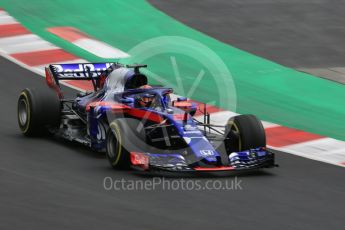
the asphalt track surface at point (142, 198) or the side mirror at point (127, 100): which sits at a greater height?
the side mirror at point (127, 100)

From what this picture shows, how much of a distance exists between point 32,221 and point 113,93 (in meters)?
3.58

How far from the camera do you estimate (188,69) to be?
53.3 ft

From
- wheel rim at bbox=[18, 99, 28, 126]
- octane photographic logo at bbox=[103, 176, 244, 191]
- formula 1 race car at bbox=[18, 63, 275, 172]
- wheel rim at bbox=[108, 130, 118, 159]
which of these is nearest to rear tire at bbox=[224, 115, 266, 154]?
formula 1 race car at bbox=[18, 63, 275, 172]

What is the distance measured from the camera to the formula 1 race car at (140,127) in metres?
10.5

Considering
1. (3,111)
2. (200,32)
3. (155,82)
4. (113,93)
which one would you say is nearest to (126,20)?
(200,32)

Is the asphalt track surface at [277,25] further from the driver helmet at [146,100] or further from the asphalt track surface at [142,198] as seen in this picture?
the driver helmet at [146,100]

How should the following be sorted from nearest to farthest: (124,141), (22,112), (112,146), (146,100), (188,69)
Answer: (124,141) < (112,146) < (146,100) < (22,112) < (188,69)

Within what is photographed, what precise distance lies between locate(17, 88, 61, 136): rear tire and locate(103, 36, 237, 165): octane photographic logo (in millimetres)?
2361

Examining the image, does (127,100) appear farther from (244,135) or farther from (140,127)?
(244,135)

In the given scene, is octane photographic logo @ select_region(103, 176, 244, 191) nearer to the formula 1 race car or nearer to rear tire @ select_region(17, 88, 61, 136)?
the formula 1 race car

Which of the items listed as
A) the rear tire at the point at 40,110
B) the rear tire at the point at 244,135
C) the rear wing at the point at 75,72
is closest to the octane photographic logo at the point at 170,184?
the rear tire at the point at 244,135

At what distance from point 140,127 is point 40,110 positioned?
6.69 ft

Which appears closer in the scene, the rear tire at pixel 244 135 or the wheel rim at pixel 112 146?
the wheel rim at pixel 112 146

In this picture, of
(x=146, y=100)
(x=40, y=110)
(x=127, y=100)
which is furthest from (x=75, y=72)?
(x=146, y=100)
